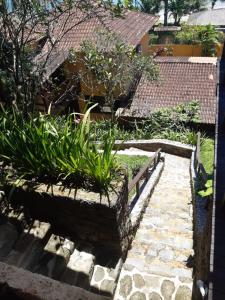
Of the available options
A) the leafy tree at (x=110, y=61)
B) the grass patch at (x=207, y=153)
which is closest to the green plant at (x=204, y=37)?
the leafy tree at (x=110, y=61)

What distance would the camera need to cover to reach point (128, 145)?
12477 millimetres

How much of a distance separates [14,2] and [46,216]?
389 centimetres

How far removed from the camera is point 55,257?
3.76 m

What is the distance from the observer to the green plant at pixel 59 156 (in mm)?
3846

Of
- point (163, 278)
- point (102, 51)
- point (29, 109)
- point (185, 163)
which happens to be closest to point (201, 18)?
point (102, 51)

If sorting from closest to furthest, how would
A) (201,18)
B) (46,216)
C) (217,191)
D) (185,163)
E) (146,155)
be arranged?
(217,191), (46,216), (146,155), (185,163), (201,18)

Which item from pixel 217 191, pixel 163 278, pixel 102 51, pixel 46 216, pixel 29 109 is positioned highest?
pixel 102 51

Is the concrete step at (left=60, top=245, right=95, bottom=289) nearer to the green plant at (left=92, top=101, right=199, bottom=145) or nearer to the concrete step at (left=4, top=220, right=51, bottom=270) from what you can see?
the concrete step at (left=4, top=220, right=51, bottom=270)

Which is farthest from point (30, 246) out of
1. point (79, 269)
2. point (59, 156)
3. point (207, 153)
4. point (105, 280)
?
point (207, 153)

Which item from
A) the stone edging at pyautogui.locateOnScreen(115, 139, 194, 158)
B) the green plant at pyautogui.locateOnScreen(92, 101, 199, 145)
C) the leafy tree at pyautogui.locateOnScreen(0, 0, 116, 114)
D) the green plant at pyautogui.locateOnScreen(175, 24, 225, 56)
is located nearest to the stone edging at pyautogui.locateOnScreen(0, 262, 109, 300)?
the leafy tree at pyautogui.locateOnScreen(0, 0, 116, 114)

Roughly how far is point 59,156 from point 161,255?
243 centimetres

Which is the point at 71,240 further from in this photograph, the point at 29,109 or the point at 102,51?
the point at 102,51

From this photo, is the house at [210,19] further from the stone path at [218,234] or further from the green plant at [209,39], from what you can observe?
the stone path at [218,234]

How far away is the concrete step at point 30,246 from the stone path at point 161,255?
49.9 inches
